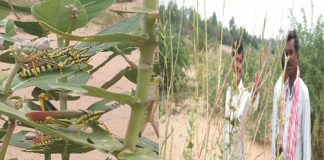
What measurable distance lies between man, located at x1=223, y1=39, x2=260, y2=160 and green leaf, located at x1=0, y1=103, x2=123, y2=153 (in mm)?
159

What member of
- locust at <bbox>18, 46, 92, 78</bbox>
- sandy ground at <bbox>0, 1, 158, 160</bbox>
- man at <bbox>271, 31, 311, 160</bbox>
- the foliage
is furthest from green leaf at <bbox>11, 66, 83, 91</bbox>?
sandy ground at <bbox>0, 1, 158, 160</bbox>

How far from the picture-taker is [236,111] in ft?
1.09

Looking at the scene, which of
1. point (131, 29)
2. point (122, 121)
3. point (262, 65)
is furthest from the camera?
point (122, 121)

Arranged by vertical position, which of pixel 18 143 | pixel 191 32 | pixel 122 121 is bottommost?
pixel 122 121

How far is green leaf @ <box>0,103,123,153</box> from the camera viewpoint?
0.55 feet

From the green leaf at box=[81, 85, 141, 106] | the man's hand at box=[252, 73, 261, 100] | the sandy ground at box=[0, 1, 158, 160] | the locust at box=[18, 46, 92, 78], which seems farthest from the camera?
the sandy ground at box=[0, 1, 158, 160]

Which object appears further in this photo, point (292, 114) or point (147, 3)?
point (292, 114)

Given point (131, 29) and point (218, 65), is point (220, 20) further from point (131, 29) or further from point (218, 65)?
point (131, 29)

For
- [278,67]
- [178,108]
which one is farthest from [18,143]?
[278,67]

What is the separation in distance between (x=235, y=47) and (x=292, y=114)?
0.10m

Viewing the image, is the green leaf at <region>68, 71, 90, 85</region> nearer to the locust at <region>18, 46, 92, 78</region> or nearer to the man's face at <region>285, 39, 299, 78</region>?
the locust at <region>18, 46, 92, 78</region>

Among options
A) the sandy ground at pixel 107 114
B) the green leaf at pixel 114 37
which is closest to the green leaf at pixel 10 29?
the green leaf at pixel 114 37

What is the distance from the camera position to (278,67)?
0.38m

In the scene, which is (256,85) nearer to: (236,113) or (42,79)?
(236,113)
